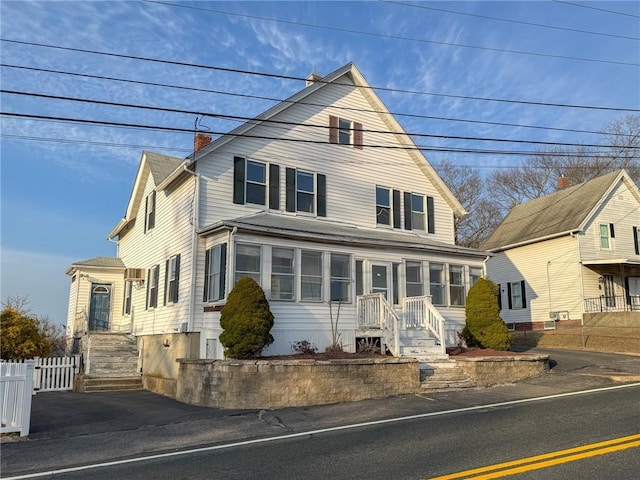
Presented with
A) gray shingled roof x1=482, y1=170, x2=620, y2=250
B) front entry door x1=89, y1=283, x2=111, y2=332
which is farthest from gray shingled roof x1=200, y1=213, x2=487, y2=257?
gray shingled roof x1=482, y1=170, x2=620, y2=250

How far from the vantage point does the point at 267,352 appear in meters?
14.6

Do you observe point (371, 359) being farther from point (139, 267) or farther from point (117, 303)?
point (117, 303)

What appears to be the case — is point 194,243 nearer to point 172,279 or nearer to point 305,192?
point 172,279

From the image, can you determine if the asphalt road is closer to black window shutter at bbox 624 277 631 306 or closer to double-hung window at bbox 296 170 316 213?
double-hung window at bbox 296 170 316 213

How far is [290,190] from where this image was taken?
18172 mm

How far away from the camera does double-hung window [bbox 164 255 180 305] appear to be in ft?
56.6

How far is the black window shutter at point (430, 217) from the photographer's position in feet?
69.8

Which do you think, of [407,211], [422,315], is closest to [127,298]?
[407,211]

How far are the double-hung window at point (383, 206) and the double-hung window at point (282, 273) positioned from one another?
5.41 metres

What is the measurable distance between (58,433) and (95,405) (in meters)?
3.95

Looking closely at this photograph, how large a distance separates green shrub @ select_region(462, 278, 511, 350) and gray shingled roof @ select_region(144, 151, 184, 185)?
40.4 feet

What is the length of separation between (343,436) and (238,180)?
10406 millimetres

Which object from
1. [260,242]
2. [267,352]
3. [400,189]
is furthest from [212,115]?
[400,189]

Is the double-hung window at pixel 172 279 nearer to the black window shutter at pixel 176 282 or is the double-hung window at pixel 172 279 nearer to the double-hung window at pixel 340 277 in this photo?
the black window shutter at pixel 176 282
